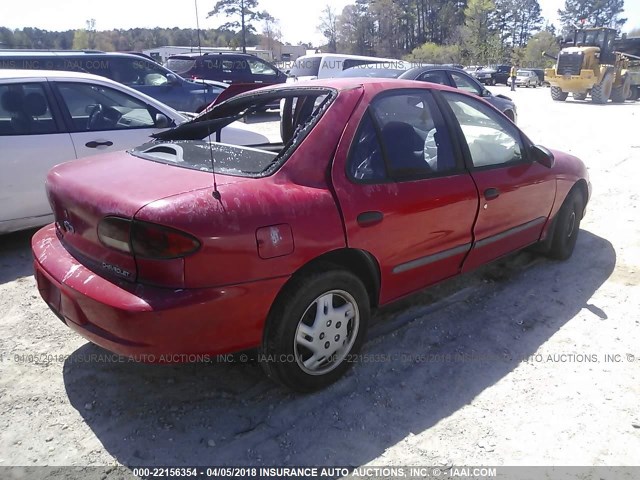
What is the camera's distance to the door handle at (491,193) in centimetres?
341

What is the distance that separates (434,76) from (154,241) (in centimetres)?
836

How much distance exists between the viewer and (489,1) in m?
62.8

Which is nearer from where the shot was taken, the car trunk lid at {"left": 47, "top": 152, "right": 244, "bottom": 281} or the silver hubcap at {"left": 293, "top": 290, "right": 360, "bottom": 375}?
the car trunk lid at {"left": 47, "top": 152, "right": 244, "bottom": 281}

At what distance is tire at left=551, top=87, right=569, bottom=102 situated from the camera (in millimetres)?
23578

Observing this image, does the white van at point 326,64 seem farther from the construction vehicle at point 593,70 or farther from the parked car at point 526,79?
the parked car at point 526,79

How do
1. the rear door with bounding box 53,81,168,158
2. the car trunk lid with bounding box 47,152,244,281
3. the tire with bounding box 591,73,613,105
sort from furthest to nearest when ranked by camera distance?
the tire with bounding box 591,73,613,105 < the rear door with bounding box 53,81,168,158 < the car trunk lid with bounding box 47,152,244,281

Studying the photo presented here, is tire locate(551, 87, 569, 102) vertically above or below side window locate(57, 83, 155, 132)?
below

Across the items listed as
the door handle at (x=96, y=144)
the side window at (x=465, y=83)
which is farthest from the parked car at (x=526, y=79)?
the door handle at (x=96, y=144)

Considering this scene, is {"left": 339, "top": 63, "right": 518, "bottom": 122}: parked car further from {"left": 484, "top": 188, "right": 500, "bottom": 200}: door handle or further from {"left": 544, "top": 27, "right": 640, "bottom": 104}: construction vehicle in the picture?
{"left": 544, "top": 27, "right": 640, "bottom": 104}: construction vehicle

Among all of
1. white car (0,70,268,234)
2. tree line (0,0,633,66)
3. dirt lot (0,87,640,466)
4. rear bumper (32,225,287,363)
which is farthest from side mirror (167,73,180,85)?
tree line (0,0,633,66)

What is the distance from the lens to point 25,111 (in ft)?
14.9

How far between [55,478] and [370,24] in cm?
7896

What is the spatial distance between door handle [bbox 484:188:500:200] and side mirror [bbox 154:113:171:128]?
3372 mm

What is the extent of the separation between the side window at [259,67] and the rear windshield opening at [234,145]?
40.6 feet
